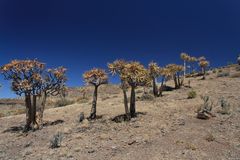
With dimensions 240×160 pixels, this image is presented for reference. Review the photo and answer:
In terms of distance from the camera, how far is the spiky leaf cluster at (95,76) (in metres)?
24.4

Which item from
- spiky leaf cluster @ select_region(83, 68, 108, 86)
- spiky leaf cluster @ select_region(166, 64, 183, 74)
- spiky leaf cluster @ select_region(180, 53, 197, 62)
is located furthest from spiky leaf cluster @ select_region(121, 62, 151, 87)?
spiky leaf cluster @ select_region(180, 53, 197, 62)

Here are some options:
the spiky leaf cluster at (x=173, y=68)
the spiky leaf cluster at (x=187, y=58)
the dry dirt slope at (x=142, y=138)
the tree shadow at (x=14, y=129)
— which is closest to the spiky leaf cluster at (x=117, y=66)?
the dry dirt slope at (x=142, y=138)

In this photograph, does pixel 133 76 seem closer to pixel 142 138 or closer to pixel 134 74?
pixel 134 74

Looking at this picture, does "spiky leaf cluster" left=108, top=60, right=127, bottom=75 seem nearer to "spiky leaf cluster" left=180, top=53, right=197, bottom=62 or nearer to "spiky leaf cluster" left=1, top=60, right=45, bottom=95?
"spiky leaf cluster" left=1, top=60, right=45, bottom=95

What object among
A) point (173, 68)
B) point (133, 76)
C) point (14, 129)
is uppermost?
point (173, 68)

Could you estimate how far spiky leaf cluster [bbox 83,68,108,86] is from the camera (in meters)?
24.4

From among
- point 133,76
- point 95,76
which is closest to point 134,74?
point 133,76

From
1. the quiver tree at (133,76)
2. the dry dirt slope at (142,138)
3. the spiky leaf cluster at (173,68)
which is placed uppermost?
the spiky leaf cluster at (173,68)

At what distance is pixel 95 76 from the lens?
24.6 meters

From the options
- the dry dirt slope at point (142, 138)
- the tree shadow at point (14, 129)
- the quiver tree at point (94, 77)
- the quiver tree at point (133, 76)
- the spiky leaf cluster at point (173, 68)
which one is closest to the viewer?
the dry dirt slope at point (142, 138)

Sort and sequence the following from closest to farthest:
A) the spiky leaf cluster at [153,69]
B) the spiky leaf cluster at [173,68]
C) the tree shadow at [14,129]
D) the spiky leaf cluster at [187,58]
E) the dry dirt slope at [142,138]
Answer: the dry dirt slope at [142,138]
the tree shadow at [14,129]
the spiky leaf cluster at [153,69]
the spiky leaf cluster at [173,68]
the spiky leaf cluster at [187,58]

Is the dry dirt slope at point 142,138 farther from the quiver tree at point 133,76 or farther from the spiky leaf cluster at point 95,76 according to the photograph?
the spiky leaf cluster at point 95,76

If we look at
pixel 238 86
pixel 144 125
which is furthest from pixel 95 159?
pixel 238 86

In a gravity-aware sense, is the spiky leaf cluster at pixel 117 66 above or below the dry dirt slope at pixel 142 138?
above
